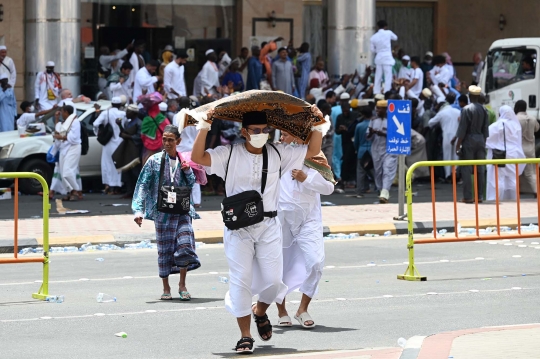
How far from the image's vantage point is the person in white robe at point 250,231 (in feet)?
27.8

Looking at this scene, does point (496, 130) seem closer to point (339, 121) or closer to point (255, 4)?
point (339, 121)

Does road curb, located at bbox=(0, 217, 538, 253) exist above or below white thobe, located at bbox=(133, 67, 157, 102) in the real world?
below

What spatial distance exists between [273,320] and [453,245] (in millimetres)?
5984

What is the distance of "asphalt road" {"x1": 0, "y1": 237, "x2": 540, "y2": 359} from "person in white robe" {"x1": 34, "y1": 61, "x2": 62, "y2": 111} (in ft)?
32.8

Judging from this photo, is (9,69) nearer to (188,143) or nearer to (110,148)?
→ (110,148)

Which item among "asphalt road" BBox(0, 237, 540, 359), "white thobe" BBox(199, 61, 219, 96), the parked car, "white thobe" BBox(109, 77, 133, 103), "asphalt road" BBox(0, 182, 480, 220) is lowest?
"asphalt road" BBox(0, 237, 540, 359)

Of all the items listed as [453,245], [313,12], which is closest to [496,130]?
[453,245]

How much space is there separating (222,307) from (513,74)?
1526cm

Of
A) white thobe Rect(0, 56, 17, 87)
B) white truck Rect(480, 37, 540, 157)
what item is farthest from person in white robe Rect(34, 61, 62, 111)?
white truck Rect(480, 37, 540, 157)

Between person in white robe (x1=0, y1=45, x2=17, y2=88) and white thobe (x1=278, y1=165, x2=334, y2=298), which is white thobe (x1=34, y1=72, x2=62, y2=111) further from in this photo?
white thobe (x1=278, y1=165, x2=334, y2=298)

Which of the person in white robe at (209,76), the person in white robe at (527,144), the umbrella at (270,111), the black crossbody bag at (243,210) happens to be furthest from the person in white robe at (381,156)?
the black crossbody bag at (243,210)

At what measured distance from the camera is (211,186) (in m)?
21.2

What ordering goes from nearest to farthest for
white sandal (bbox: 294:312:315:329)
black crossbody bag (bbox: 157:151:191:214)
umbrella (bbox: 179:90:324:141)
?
umbrella (bbox: 179:90:324:141) < white sandal (bbox: 294:312:315:329) < black crossbody bag (bbox: 157:151:191:214)

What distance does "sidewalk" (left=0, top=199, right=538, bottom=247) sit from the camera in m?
15.5
